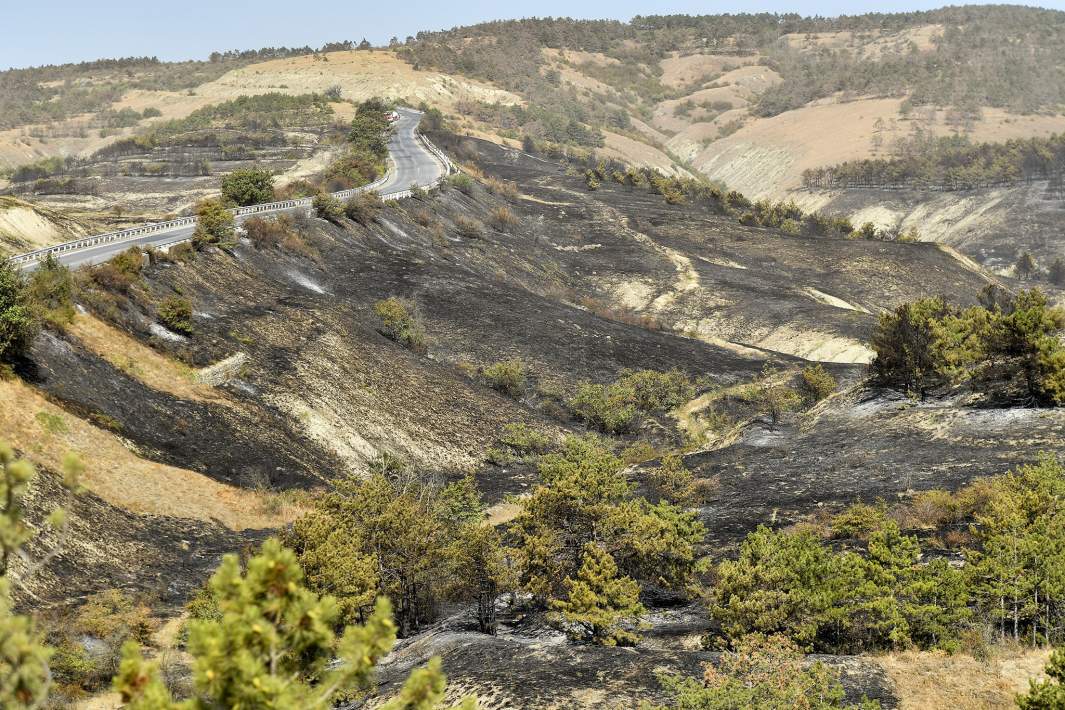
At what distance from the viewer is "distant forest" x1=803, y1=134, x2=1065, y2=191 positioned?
381 ft

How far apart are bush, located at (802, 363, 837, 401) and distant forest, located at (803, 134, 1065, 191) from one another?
85699mm

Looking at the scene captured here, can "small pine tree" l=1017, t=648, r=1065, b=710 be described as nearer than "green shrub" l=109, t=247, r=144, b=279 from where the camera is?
Yes

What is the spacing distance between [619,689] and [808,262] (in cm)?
6565

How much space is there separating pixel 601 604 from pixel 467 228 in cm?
5356

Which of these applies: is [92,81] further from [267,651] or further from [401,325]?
[267,651]

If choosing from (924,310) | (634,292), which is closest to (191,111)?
(634,292)

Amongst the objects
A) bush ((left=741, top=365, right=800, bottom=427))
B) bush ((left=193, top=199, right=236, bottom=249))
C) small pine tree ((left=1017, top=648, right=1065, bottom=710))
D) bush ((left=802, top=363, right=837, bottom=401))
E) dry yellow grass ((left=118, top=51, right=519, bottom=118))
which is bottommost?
bush ((left=741, top=365, right=800, bottom=427))

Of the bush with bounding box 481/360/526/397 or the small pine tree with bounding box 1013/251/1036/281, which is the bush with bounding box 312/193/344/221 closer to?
the bush with bounding box 481/360/526/397

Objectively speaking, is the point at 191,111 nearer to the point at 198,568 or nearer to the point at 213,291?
the point at 213,291

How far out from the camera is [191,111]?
427 feet

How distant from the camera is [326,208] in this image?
5688 centimetres

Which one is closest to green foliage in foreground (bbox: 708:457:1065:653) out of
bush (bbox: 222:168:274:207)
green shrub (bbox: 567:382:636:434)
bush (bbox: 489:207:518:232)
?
green shrub (bbox: 567:382:636:434)

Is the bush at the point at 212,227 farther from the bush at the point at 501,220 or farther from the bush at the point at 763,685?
the bush at the point at 763,685

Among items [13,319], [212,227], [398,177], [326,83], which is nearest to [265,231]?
[212,227]
